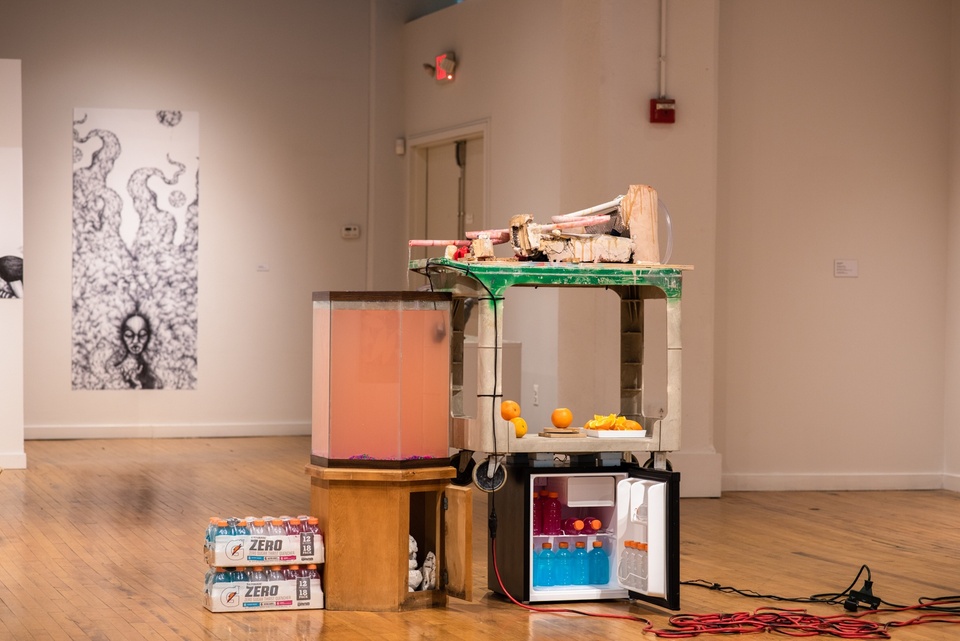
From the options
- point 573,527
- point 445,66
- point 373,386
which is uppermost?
point 445,66

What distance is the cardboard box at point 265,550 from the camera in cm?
446

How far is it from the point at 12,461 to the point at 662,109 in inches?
180

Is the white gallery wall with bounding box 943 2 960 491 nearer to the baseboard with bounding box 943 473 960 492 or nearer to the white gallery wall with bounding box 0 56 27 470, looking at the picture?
the baseboard with bounding box 943 473 960 492

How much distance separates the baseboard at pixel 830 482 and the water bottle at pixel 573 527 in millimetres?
2921

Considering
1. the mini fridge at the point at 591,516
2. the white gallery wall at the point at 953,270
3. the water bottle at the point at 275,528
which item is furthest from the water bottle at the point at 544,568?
the white gallery wall at the point at 953,270

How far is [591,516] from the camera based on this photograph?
4934 millimetres

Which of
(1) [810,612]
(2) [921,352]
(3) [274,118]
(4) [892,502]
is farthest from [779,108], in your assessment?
(3) [274,118]

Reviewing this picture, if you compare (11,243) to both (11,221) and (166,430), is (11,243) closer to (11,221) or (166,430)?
(11,221)

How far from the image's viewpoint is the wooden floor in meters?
4.34

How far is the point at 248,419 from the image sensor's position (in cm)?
1030

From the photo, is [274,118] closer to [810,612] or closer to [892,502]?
[892,502]

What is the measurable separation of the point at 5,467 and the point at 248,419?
2.43 metres

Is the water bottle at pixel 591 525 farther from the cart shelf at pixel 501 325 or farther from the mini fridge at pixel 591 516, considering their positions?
the cart shelf at pixel 501 325

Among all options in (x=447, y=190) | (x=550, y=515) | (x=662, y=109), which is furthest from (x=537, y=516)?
(x=447, y=190)
